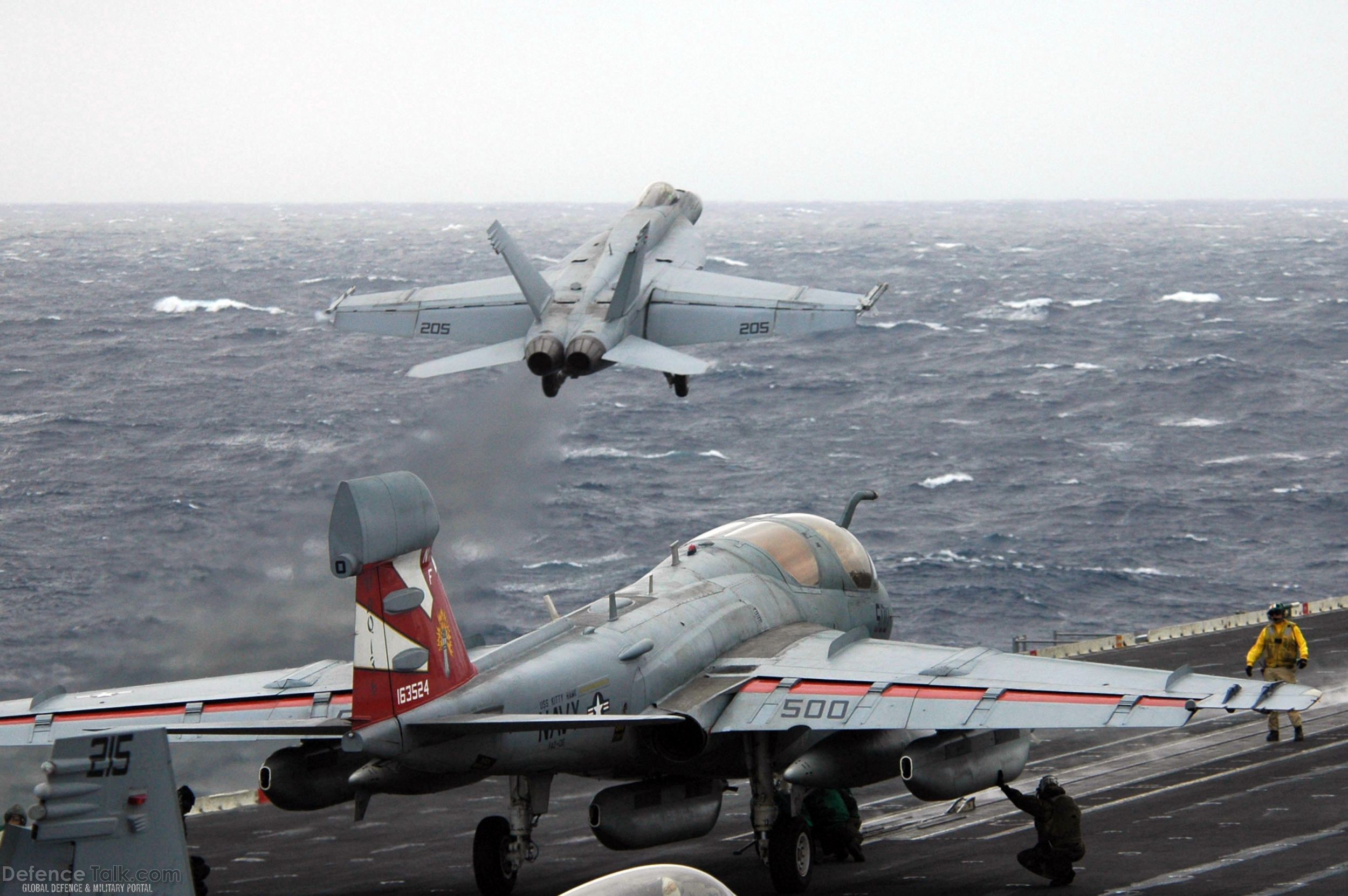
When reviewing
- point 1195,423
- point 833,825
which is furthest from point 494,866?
point 1195,423

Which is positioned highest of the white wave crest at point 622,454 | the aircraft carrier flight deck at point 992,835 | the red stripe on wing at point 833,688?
the red stripe on wing at point 833,688

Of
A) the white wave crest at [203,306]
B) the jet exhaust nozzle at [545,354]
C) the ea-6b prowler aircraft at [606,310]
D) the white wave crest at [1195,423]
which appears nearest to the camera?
the jet exhaust nozzle at [545,354]

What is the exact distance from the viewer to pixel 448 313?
3077 cm

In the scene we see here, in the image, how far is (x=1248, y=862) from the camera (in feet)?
61.9

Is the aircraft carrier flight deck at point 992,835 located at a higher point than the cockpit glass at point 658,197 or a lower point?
lower

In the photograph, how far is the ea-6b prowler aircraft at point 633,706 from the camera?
16.1m

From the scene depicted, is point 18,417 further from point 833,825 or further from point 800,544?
point 833,825

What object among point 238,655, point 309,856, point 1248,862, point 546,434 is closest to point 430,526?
point 309,856

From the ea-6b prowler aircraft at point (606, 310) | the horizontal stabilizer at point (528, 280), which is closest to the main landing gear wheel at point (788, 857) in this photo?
the ea-6b prowler aircraft at point (606, 310)

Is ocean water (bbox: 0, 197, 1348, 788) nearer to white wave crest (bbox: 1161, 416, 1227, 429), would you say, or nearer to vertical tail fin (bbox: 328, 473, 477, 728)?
white wave crest (bbox: 1161, 416, 1227, 429)

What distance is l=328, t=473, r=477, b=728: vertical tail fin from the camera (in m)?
15.5

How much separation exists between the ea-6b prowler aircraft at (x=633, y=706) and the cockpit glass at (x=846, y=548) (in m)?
1.73

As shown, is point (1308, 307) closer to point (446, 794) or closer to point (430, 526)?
point (446, 794)

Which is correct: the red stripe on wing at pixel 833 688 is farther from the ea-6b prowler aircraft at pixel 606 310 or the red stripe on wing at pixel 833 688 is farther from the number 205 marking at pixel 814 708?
the ea-6b prowler aircraft at pixel 606 310
